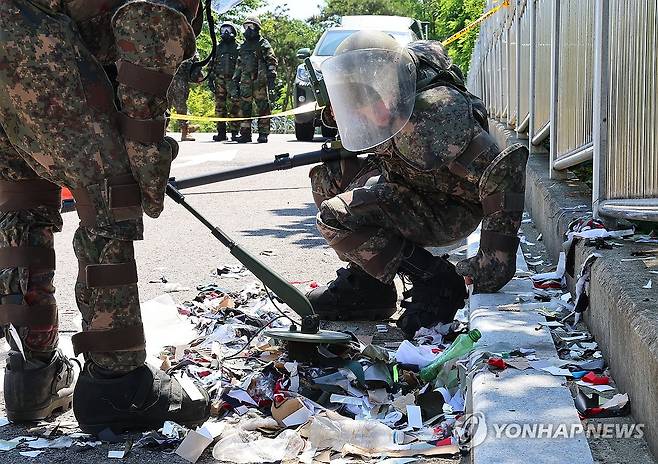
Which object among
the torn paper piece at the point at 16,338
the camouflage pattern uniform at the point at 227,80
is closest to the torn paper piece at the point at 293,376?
the torn paper piece at the point at 16,338

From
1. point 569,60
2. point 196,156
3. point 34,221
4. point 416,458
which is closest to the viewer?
point 416,458

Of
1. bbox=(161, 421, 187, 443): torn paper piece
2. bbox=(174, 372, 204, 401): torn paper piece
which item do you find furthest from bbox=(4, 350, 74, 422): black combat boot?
bbox=(174, 372, 204, 401): torn paper piece

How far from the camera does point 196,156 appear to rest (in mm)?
13781

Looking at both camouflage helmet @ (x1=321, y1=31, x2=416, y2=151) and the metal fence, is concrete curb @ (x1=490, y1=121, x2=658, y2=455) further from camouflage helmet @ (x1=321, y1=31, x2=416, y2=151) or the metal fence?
camouflage helmet @ (x1=321, y1=31, x2=416, y2=151)

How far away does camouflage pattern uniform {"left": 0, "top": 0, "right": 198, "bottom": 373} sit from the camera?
3004 millimetres

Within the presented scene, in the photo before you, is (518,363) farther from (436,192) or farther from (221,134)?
(221,134)

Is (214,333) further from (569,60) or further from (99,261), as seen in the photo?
(569,60)

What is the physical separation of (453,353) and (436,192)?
112cm

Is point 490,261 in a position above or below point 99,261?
below

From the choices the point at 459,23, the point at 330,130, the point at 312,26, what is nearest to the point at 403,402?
the point at 330,130

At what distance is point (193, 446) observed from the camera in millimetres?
2992

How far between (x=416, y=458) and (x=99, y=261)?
116cm

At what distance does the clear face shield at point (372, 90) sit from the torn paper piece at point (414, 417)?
3.98 feet

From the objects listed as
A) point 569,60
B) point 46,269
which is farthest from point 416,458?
point 569,60
